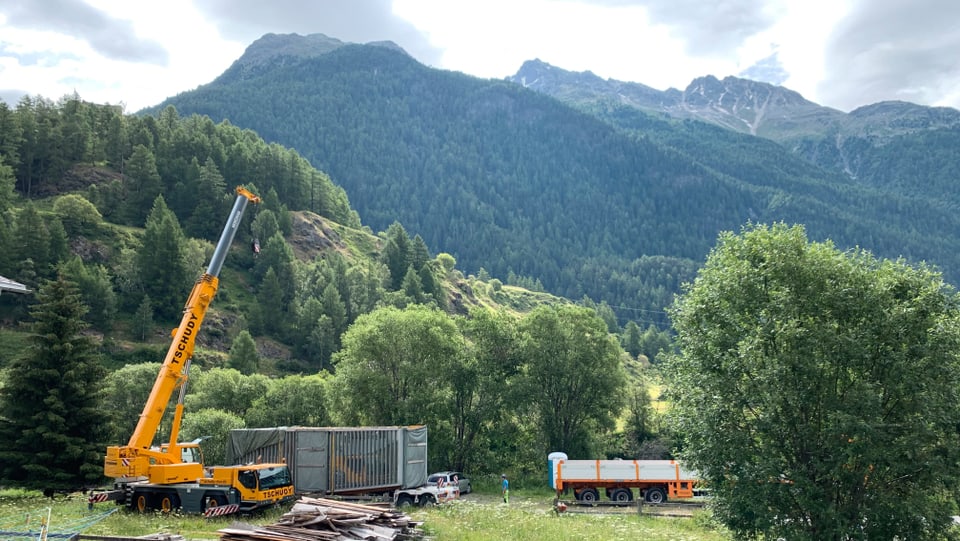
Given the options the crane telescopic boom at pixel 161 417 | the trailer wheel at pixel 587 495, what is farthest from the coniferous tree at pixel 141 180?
the trailer wheel at pixel 587 495

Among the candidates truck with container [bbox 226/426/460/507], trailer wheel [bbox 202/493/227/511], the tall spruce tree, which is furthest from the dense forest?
trailer wheel [bbox 202/493/227/511]

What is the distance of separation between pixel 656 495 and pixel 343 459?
20813mm

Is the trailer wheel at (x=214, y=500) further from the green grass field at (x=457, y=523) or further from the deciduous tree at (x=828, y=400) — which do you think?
the deciduous tree at (x=828, y=400)

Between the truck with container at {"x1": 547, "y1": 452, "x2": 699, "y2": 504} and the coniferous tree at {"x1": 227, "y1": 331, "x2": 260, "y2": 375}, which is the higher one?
the coniferous tree at {"x1": 227, "y1": 331, "x2": 260, "y2": 375}

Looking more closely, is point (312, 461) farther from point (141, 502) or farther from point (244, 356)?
point (244, 356)

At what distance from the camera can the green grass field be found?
2545 cm

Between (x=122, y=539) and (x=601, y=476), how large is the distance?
2958 centimetres

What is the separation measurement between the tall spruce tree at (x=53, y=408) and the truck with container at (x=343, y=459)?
332 inches

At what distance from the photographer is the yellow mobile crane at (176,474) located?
94.9 ft

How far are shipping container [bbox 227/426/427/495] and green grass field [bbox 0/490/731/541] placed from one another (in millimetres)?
3477

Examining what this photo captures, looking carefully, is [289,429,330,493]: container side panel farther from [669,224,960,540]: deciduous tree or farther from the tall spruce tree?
[669,224,960,540]: deciduous tree

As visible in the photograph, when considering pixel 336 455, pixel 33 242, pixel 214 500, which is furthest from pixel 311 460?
pixel 33 242

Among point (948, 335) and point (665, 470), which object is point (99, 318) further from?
point (948, 335)

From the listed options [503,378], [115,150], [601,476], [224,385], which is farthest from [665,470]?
[115,150]
